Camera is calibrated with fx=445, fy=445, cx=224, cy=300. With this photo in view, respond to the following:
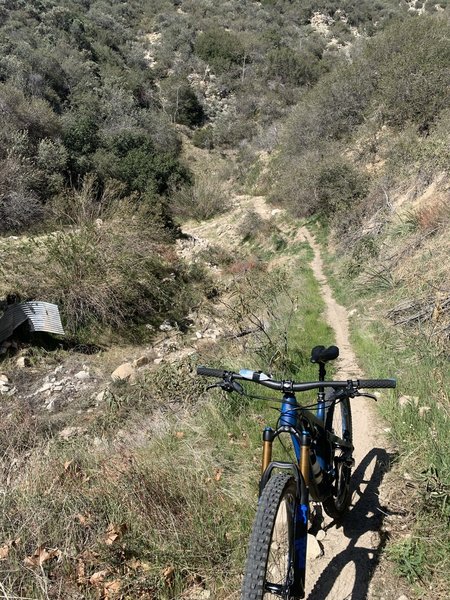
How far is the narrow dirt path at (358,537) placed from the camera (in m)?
3.10

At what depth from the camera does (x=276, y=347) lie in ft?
22.5

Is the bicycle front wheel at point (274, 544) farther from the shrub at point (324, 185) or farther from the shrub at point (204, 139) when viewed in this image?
the shrub at point (204, 139)

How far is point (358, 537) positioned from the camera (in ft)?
11.5

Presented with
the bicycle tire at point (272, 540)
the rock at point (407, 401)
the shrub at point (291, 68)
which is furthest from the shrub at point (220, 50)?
the bicycle tire at point (272, 540)

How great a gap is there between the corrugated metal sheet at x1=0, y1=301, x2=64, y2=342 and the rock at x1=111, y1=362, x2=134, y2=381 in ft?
6.38

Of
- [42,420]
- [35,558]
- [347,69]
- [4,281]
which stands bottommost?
[42,420]

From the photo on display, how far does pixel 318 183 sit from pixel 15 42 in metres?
25.1

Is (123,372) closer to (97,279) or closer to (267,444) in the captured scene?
(97,279)

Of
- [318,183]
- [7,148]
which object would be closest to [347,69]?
[318,183]

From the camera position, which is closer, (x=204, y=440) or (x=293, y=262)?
(x=204, y=440)

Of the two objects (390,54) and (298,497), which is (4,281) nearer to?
(298,497)

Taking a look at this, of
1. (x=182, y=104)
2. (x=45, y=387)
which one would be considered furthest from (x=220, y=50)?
(x=45, y=387)

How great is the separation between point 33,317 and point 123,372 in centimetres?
264

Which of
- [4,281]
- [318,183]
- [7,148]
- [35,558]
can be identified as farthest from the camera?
[7,148]
